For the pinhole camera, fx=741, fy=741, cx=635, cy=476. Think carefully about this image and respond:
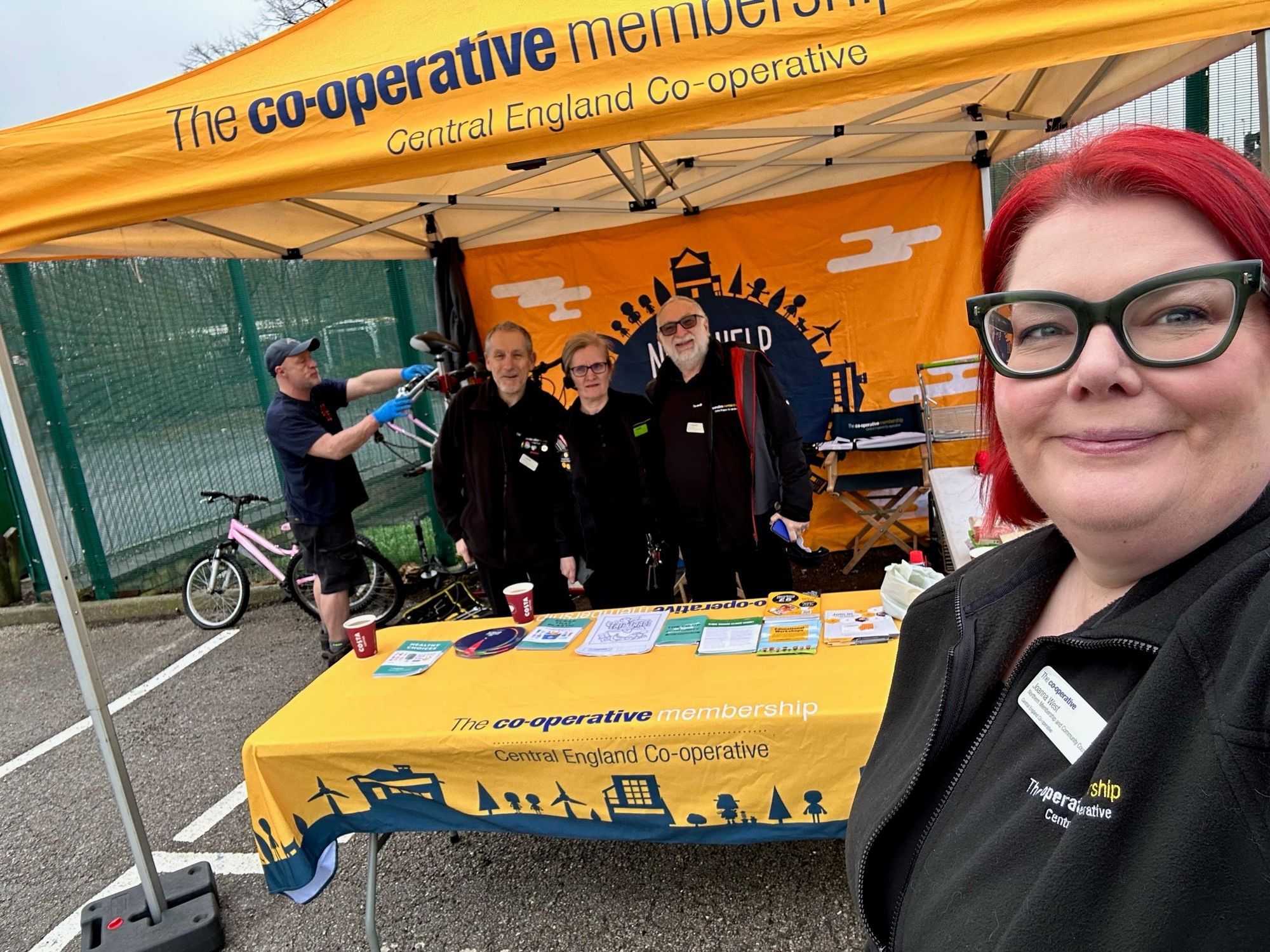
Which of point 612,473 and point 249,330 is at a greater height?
point 249,330

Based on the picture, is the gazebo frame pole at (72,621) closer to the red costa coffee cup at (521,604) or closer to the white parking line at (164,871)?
the white parking line at (164,871)

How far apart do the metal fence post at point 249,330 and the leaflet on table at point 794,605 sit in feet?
14.8

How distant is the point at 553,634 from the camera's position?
2.33m

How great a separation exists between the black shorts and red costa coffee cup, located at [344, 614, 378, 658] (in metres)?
1.91

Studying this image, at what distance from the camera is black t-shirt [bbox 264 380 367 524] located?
12.7 ft

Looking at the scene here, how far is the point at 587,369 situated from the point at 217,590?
360cm

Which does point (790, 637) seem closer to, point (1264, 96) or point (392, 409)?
point (1264, 96)

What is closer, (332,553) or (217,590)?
(332,553)

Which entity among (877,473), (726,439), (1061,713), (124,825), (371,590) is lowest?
(371,590)

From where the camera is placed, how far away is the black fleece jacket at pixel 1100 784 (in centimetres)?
48

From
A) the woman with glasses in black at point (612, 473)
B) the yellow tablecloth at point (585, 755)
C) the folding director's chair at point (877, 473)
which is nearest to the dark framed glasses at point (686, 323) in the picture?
the woman with glasses in black at point (612, 473)

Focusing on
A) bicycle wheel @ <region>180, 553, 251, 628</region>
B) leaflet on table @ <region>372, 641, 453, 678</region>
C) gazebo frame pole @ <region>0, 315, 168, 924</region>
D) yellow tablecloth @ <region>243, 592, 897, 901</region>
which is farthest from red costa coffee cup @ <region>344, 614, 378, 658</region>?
bicycle wheel @ <region>180, 553, 251, 628</region>

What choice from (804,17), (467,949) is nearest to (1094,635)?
(804,17)

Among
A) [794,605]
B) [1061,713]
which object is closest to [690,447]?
[794,605]
